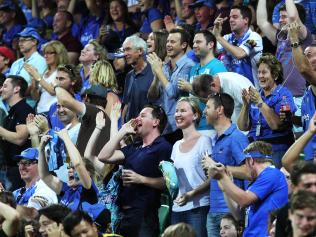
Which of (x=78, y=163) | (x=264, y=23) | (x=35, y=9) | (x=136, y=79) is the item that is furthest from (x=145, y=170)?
(x=35, y=9)

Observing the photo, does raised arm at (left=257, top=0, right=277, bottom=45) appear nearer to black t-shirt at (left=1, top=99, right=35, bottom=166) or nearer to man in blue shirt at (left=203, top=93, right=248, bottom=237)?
man in blue shirt at (left=203, top=93, right=248, bottom=237)

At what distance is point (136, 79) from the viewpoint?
12.0 metres

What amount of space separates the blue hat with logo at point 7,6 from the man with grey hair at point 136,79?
4.50m

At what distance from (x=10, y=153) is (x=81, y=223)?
13.9ft

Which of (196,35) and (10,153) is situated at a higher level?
(196,35)

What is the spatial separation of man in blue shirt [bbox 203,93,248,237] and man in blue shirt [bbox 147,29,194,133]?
1393mm

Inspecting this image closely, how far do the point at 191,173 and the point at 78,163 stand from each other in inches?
43.7

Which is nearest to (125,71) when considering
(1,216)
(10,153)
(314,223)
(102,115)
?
(10,153)

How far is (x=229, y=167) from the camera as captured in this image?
936 centimetres

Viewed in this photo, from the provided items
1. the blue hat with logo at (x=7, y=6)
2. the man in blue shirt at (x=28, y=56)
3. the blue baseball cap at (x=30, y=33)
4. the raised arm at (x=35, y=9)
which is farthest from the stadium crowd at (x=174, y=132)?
the raised arm at (x=35, y=9)

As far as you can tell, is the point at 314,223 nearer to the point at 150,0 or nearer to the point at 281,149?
the point at 281,149

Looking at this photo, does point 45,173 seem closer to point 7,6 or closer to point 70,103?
point 70,103

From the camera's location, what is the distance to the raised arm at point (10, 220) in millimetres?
8945

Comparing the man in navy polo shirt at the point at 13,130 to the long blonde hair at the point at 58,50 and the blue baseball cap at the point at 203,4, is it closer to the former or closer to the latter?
the long blonde hair at the point at 58,50
